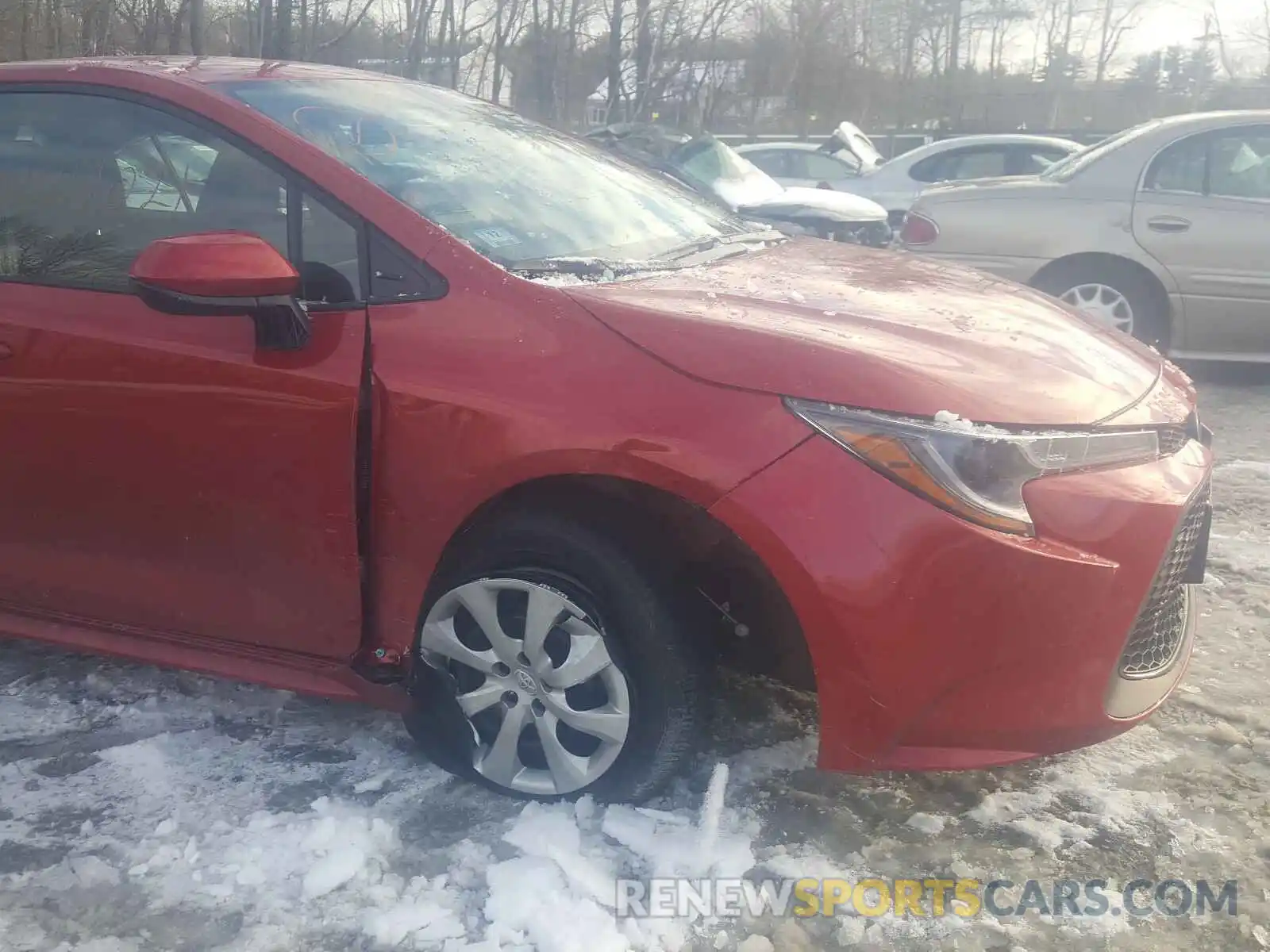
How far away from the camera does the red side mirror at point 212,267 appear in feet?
7.35

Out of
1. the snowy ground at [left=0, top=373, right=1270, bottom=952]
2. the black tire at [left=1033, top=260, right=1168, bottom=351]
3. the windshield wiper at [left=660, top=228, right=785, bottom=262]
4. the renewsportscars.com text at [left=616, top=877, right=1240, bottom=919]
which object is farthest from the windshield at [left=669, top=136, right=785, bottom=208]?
the renewsportscars.com text at [left=616, top=877, right=1240, bottom=919]

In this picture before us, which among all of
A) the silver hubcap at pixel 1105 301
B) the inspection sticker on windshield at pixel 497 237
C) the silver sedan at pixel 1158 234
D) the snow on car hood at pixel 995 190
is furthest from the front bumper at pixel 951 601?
the snow on car hood at pixel 995 190

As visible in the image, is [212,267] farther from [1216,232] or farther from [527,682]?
[1216,232]

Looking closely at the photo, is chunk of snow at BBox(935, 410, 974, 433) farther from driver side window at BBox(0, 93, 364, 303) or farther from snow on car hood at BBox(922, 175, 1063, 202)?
snow on car hood at BBox(922, 175, 1063, 202)

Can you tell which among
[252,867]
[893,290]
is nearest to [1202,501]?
[893,290]

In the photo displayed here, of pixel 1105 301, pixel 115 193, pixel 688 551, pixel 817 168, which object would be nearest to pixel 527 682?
pixel 688 551

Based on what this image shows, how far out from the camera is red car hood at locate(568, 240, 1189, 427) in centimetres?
214

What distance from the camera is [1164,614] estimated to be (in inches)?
95.7

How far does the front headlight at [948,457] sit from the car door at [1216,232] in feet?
15.3

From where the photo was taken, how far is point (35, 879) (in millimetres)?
2318

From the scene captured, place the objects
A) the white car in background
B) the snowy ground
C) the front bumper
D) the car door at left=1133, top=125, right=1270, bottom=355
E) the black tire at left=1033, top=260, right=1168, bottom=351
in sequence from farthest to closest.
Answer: the white car in background
the black tire at left=1033, top=260, right=1168, bottom=351
the car door at left=1133, top=125, right=1270, bottom=355
the snowy ground
the front bumper

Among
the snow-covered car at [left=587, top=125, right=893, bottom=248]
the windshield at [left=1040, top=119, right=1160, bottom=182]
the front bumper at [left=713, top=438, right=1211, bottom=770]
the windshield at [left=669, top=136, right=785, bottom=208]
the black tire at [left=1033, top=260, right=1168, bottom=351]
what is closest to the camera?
the front bumper at [left=713, top=438, right=1211, bottom=770]

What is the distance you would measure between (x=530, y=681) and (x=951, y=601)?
2.92ft

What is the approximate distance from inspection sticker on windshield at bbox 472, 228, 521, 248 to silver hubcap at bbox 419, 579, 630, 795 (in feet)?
2.45
